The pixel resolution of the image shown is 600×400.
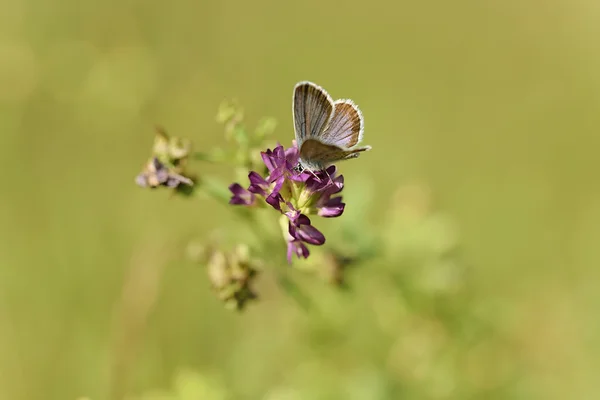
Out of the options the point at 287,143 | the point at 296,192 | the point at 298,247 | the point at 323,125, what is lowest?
the point at 298,247

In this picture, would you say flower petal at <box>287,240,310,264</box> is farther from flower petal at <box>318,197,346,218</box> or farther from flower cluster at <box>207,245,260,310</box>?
flower cluster at <box>207,245,260,310</box>

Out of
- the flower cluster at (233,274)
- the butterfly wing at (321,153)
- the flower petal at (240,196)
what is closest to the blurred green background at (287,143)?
the flower cluster at (233,274)

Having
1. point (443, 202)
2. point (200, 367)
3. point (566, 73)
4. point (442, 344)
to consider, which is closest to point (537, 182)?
point (443, 202)

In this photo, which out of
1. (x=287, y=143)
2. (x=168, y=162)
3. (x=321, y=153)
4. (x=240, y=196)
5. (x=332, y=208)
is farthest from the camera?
(x=287, y=143)

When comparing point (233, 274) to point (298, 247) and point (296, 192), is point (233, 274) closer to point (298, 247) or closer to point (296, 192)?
point (298, 247)

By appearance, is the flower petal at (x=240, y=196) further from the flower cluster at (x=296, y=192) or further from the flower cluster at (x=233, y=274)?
the flower cluster at (x=233, y=274)

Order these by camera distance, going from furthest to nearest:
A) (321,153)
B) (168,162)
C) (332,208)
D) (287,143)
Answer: (287,143) → (168,162) → (332,208) → (321,153)

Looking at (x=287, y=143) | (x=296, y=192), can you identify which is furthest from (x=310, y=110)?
(x=287, y=143)
